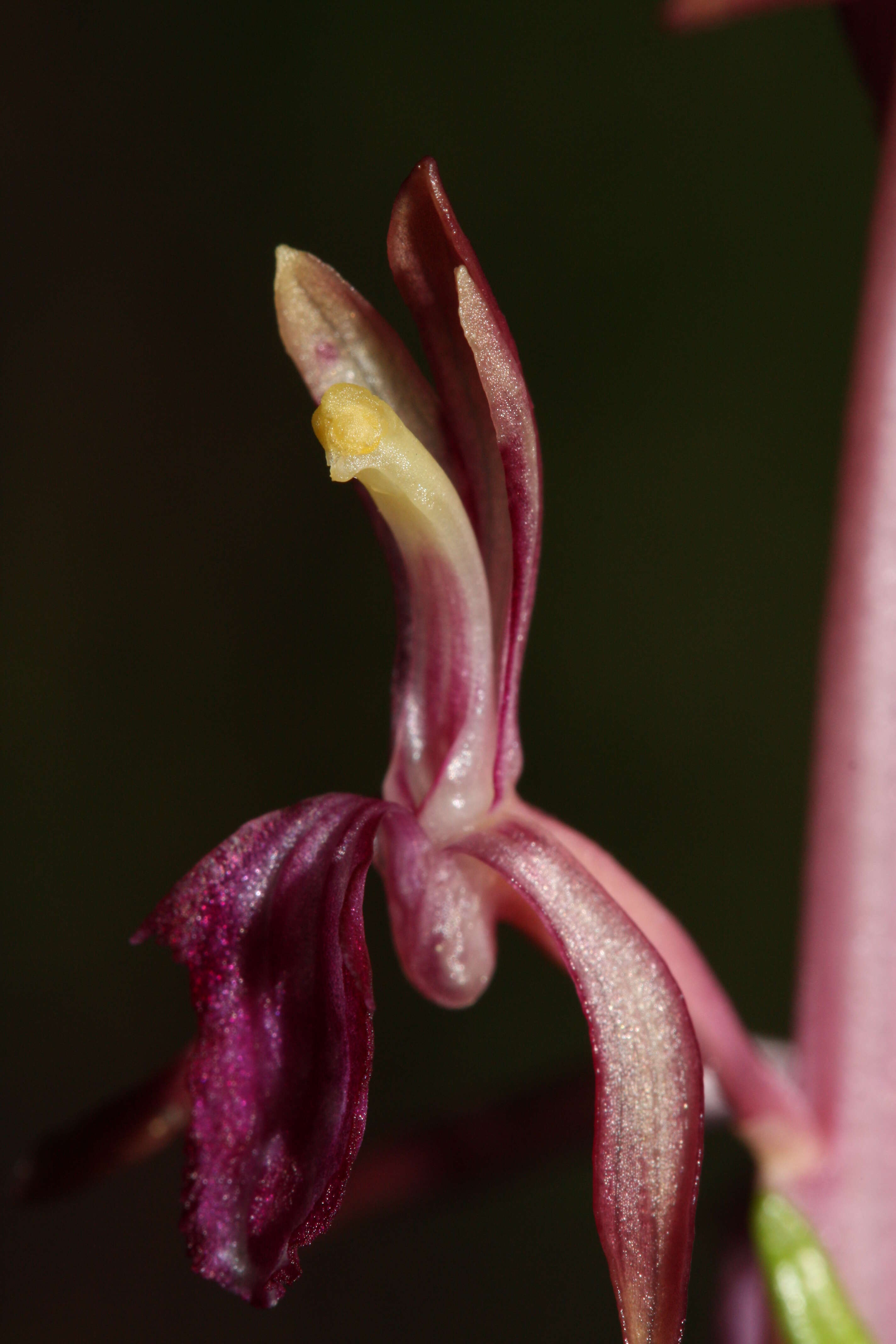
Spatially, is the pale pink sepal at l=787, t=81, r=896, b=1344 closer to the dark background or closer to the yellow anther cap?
the yellow anther cap

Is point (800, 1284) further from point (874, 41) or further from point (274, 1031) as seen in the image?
point (874, 41)

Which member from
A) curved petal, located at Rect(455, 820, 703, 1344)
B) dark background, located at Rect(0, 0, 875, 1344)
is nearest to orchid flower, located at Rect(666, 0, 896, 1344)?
curved petal, located at Rect(455, 820, 703, 1344)

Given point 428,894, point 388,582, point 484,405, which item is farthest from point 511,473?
point 388,582

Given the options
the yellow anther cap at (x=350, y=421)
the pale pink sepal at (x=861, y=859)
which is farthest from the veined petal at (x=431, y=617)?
the pale pink sepal at (x=861, y=859)

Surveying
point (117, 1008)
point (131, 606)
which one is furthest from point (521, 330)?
point (117, 1008)

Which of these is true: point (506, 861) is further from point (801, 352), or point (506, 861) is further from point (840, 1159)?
point (801, 352)
